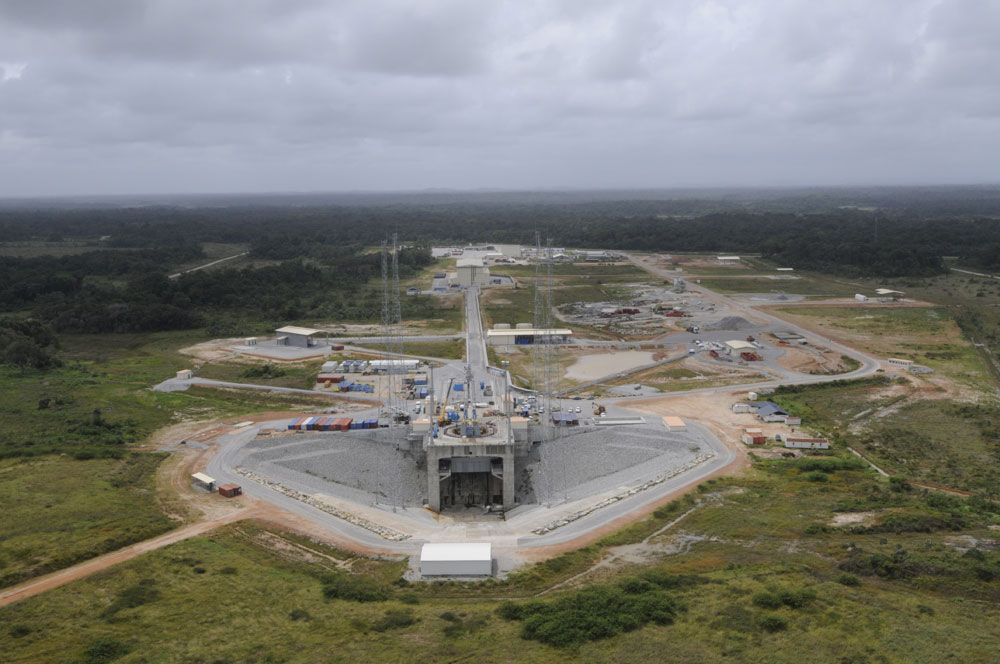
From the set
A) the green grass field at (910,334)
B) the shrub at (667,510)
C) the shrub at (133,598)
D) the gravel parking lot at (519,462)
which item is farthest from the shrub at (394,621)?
the green grass field at (910,334)

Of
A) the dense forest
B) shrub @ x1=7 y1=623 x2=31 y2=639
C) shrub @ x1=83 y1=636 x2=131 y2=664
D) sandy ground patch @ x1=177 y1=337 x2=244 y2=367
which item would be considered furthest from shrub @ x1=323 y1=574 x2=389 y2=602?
the dense forest

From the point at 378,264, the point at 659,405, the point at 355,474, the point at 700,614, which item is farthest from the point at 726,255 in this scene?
the point at 700,614

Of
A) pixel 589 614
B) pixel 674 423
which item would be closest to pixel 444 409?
pixel 674 423

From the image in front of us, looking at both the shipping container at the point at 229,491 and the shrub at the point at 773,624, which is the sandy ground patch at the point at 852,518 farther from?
the shipping container at the point at 229,491

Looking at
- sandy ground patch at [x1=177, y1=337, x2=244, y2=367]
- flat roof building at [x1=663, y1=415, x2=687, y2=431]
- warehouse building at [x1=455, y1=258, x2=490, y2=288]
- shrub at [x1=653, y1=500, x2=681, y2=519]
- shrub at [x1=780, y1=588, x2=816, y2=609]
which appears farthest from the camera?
warehouse building at [x1=455, y1=258, x2=490, y2=288]

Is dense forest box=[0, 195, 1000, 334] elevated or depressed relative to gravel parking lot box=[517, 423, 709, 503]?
elevated

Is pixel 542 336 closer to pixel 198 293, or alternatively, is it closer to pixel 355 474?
pixel 355 474

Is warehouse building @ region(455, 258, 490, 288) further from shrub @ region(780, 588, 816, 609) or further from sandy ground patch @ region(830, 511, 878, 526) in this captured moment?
shrub @ region(780, 588, 816, 609)

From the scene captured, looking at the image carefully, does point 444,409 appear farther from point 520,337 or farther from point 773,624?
point 773,624
